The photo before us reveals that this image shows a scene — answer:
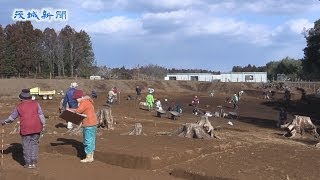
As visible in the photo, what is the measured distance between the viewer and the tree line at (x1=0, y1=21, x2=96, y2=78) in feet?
267

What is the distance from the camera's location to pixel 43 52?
3509 inches

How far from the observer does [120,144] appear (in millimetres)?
13516

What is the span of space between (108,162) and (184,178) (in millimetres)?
2252

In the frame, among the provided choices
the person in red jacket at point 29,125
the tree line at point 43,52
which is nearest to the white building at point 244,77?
the tree line at point 43,52

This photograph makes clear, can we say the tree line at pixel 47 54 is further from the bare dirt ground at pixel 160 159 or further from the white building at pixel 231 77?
the bare dirt ground at pixel 160 159

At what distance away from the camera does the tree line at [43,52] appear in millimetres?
81500

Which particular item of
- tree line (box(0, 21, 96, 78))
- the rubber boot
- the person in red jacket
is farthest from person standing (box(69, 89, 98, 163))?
tree line (box(0, 21, 96, 78))

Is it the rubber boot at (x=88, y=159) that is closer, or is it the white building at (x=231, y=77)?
the rubber boot at (x=88, y=159)

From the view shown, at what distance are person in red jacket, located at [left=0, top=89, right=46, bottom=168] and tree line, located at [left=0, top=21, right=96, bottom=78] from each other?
230 ft

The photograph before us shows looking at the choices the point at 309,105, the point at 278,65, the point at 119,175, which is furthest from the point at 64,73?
the point at 119,175

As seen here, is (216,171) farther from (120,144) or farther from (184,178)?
(120,144)

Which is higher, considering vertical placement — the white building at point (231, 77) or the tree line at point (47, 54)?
the tree line at point (47, 54)

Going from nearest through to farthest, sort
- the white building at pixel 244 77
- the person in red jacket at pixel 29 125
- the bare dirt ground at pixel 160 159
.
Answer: the bare dirt ground at pixel 160 159 → the person in red jacket at pixel 29 125 → the white building at pixel 244 77

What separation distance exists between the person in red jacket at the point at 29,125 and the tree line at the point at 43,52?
230 feet
